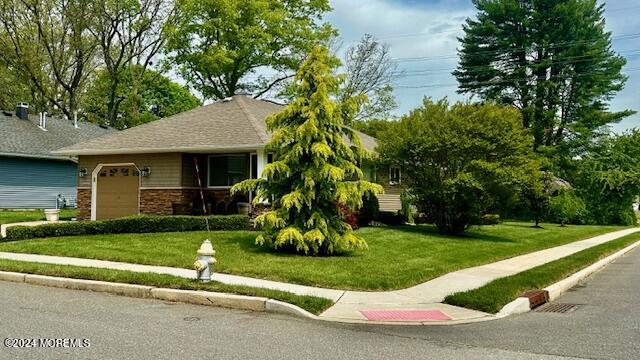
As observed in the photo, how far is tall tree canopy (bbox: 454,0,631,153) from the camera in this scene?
42.5 meters

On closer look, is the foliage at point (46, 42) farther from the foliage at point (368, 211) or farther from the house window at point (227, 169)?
the foliage at point (368, 211)

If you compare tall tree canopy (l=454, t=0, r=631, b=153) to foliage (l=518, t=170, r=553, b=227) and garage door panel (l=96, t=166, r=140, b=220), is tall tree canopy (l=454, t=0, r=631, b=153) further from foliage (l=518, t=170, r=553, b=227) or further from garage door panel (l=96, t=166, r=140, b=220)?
garage door panel (l=96, t=166, r=140, b=220)

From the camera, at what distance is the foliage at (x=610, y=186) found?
35875mm

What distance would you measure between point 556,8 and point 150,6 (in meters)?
30.0

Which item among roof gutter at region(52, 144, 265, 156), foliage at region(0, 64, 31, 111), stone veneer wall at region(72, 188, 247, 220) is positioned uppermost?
foliage at region(0, 64, 31, 111)

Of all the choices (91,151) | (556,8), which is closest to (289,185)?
(91,151)

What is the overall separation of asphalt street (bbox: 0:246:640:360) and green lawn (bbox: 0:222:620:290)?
254cm

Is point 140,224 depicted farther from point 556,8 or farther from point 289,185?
point 556,8

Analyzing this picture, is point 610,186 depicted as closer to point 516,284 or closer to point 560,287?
point 560,287

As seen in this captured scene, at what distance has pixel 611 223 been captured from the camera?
123ft

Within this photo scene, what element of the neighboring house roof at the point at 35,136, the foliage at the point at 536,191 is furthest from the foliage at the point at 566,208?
the neighboring house roof at the point at 35,136

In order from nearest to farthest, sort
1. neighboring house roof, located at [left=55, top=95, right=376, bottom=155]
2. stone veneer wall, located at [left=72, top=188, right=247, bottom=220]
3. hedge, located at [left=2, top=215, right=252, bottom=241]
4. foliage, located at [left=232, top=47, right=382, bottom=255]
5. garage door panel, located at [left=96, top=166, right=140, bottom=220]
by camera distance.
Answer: foliage, located at [left=232, top=47, right=382, bottom=255], hedge, located at [left=2, top=215, right=252, bottom=241], neighboring house roof, located at [left=55, top=95, right=376, bottom=155], stone veneer wall, located at [left=72, top=188, right=247, bottom=220], garage door panel, located at [left=96, top=166, right=140, bottom=220]

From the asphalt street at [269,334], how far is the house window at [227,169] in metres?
12.0

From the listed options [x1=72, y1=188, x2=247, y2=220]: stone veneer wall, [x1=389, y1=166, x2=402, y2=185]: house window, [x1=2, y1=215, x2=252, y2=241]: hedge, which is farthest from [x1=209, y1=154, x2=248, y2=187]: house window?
[x1=389, y1=166, x2=402, y2=185]: house window
